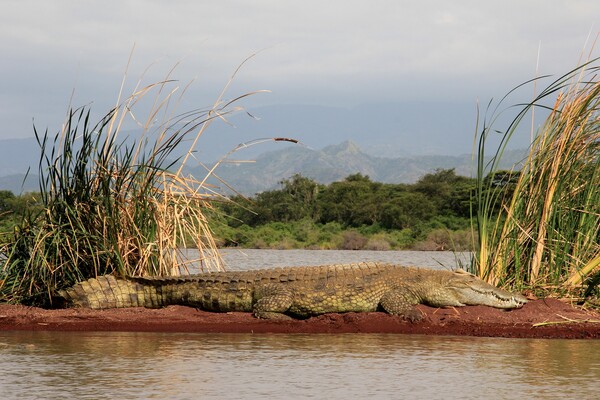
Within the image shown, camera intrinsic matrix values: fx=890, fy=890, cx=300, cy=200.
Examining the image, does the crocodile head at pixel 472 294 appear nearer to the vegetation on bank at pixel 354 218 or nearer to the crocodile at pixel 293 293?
the crocodile at pixel 293 293

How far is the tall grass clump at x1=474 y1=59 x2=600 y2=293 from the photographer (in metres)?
10.2

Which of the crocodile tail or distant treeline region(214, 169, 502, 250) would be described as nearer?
the crocodile tail

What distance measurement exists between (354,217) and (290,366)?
41.5 m

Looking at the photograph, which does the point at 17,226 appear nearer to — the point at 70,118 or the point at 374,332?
the point at 70,118

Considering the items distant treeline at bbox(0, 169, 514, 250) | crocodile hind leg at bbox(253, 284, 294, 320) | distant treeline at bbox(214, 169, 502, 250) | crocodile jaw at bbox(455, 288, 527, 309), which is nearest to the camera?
crocodile jaw at bbox(455, 288, 527, 309)

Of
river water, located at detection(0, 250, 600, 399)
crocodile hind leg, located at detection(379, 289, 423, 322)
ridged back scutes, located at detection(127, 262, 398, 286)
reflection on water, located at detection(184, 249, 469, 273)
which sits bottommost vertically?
reflection on water, located at detection(184, 249, 469, 273)

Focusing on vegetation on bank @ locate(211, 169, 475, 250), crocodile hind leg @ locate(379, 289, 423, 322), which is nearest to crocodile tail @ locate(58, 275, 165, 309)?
crocodile hind leg @ locate(379, 289, 423, 322)

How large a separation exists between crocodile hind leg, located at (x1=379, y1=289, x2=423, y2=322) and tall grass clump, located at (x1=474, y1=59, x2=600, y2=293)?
1061 millimetres

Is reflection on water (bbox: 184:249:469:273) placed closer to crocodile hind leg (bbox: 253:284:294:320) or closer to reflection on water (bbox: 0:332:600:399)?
crocodile hind leg (bbox: 253:284:294:320)

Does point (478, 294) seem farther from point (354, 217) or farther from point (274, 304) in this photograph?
point (354, 217)

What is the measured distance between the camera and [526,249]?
10.5m

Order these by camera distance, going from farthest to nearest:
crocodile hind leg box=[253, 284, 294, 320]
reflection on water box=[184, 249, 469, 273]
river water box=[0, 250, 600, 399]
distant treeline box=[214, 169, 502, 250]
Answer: distant treeline box=[214, 169, 502, 250] → reflection on water box=[184, 249, 469, 273] → crocodile hind leg box=[253, 284, 294, 320] → river water box=[0, 250, 600, 399]

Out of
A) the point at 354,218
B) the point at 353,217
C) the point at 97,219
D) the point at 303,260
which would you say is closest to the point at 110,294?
the point at 97,219

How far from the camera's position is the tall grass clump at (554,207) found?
10.2 metres
